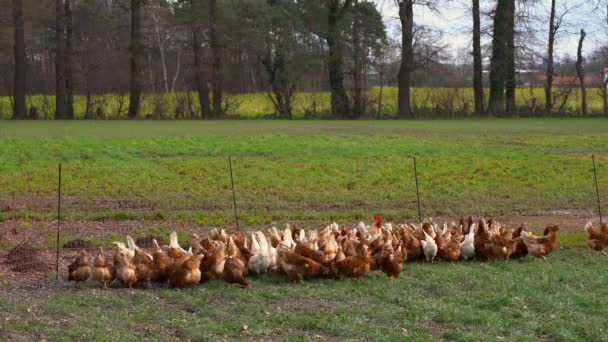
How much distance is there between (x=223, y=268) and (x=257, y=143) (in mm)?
17967

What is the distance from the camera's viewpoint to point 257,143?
2698 cm

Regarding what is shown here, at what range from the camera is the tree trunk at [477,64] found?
50.1m

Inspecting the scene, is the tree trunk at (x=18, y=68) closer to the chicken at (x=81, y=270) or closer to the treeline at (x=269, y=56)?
the treeline at (x=269, y=56)

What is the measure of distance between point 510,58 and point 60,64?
2734 cm

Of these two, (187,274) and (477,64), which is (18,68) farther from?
(187,274)

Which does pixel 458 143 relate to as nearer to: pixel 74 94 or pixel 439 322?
pixel 439 322

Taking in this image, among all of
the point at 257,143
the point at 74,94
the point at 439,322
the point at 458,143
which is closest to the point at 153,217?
the point at 439,322

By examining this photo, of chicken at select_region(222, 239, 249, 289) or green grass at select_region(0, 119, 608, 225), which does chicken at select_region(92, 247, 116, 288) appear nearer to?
chicken at select_region(222, 239, 249, 289)

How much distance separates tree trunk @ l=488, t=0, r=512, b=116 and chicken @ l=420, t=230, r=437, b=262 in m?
39.5

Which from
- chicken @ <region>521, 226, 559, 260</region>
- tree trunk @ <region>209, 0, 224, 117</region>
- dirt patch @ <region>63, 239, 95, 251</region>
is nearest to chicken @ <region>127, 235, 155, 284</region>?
dirt patch @ <region>63, 239, 95, 251</region>

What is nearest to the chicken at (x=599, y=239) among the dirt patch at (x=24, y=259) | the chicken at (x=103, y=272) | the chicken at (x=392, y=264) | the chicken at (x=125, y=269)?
the chicken at (x=392, y=264)

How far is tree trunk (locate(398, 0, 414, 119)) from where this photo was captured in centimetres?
4978

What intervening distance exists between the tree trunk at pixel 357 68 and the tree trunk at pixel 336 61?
1.98 feet

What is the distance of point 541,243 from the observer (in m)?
10.9
